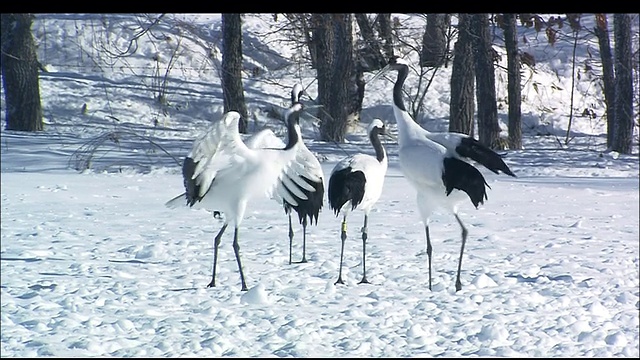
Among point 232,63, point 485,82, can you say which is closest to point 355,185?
point 232,63

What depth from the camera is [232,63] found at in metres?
13.3

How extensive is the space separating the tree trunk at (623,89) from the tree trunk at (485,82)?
1.86 meters

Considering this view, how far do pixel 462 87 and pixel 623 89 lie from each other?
2551 mm

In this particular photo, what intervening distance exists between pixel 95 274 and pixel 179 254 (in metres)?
0.85

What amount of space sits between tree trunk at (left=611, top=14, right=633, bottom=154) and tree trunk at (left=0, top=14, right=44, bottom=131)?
9.07m

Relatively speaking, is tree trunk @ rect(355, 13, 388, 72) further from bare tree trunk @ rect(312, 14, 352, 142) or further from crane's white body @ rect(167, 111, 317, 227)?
crane's white body @ rect(167, 111, 317, 227)

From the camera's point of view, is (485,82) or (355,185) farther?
(485,82)

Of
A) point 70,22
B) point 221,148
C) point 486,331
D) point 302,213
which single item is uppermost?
point 70,22

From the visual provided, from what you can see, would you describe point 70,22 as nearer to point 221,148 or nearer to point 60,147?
point 60,147

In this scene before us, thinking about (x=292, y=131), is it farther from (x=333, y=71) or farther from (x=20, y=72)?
(x=20, y=72)

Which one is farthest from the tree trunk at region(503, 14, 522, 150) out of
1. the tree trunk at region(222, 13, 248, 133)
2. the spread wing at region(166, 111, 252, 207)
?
the spread wing at region(166, 111, 252, 207)

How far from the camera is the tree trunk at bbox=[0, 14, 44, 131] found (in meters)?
13.6

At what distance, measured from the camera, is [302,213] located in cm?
615

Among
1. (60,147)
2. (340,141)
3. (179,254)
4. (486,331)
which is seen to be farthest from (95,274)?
(340,141)
